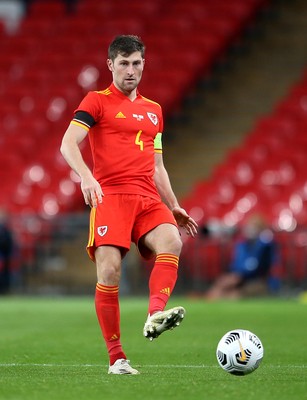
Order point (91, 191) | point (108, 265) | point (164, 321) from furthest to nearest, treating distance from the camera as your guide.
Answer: point (108, 265)
point (91, 191)
point (164, 321)

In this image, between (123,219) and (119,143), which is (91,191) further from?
(119,143)

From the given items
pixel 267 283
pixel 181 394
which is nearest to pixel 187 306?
pixel 267 283

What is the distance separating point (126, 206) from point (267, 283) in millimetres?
11488

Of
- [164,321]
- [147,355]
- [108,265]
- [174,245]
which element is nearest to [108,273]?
[108,265]

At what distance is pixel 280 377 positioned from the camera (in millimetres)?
7633

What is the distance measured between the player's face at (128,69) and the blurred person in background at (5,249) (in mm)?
12366

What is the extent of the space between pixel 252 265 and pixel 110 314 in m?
11.1

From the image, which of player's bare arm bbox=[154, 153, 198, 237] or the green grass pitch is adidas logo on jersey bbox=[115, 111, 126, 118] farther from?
the green grass pitch

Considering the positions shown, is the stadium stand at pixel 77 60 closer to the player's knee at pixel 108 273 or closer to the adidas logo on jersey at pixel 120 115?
the adidas logo on jersey at pixel 120 115

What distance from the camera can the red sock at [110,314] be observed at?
7852 millimetres

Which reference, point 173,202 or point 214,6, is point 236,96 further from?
point 173,202

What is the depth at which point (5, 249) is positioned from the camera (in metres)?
20.2

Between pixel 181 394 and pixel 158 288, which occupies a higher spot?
pixel 158 288

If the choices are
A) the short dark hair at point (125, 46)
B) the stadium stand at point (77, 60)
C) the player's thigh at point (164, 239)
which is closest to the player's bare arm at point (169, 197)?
the player's thigh at point (164, 239)
